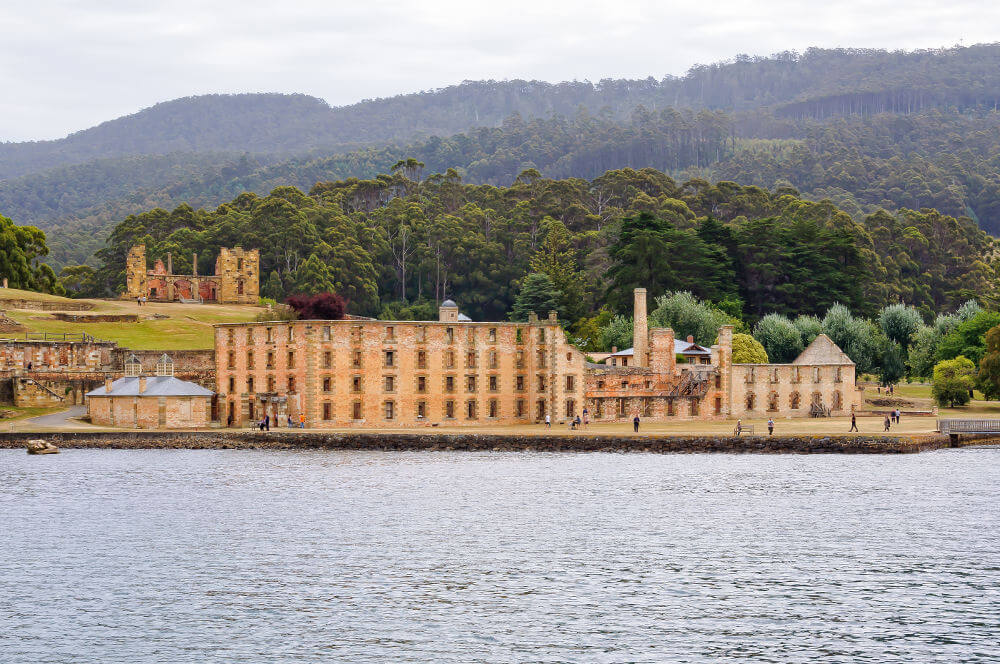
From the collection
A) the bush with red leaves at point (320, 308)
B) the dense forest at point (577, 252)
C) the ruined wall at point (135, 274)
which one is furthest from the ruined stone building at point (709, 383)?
the ruined wall at point (135, 274)

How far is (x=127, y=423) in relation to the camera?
293 feet

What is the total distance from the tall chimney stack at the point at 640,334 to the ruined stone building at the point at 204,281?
202 feet

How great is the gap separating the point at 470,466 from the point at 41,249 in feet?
294

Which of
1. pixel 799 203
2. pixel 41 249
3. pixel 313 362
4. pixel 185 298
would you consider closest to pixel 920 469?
pixel 313 362

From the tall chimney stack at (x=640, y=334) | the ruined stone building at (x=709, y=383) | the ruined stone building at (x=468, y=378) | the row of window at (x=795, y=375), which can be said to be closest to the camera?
the ruined stone building at (x=468, y=378)

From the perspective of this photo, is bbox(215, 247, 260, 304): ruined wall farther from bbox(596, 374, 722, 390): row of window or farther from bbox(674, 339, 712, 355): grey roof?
bbox(596, 374, 722, 390): row of window

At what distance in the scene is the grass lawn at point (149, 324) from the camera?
363 ft

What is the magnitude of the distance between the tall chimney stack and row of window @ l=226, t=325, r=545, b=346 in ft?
31.3

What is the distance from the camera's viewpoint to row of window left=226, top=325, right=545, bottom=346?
88.2 metres

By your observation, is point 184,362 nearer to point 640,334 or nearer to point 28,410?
point 28,410

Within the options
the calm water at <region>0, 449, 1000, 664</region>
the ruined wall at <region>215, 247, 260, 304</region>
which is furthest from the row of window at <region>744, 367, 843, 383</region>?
the ruined wall at <region>215, 247, 260, 304</region>

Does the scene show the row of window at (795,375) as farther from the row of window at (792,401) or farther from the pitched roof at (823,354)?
the pitched roof at (823,354)

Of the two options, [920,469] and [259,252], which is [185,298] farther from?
[920,469]

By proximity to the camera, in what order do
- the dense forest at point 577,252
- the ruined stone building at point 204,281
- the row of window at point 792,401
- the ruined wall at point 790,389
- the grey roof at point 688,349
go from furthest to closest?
1. the ruined stone building at point 204,281
2. the dense forest at point 577,252
3. the grey roof at point 688,349
4. the row of window at point 792,401
5. the ruined wall at point 790,389
